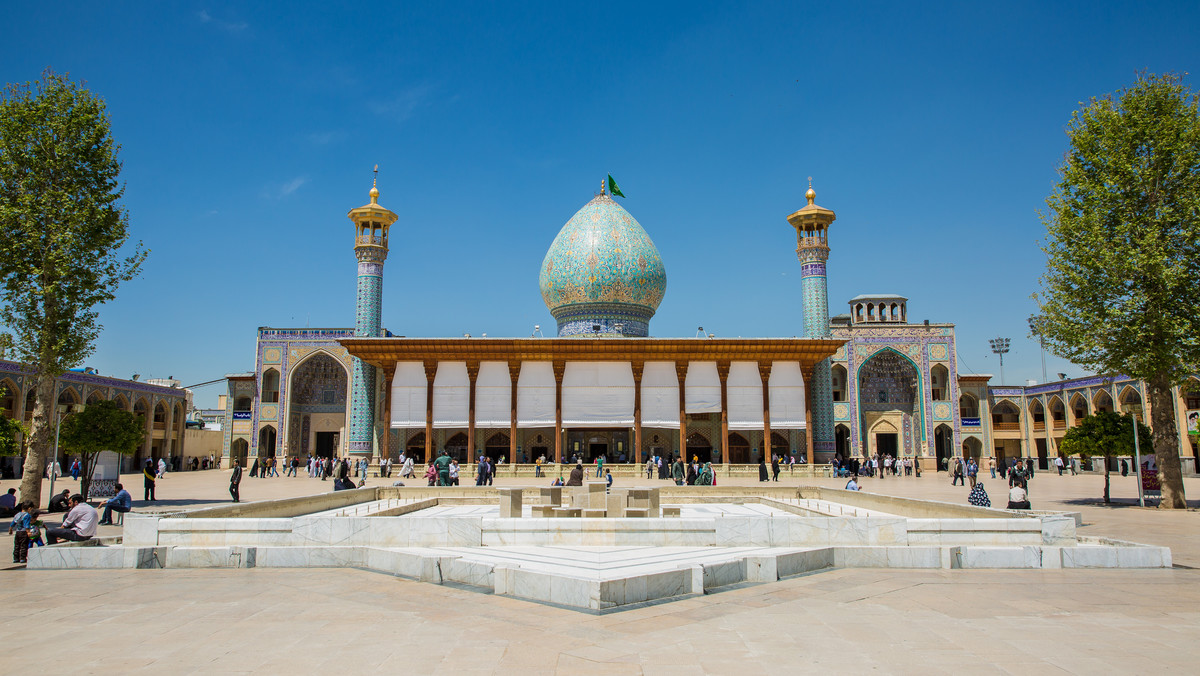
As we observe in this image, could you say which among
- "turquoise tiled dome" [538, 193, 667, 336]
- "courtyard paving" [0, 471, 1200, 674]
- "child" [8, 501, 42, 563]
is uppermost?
"turquoise tiled dome" [538, 193, 667, 336]

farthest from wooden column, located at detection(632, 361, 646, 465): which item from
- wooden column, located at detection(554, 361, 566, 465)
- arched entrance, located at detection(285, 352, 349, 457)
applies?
arched entrance, located at detection(285, 352, 349, 457)

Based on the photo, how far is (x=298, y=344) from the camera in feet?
109

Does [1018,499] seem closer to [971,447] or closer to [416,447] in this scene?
[416,447]

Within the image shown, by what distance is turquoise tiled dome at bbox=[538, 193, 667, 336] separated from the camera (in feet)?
102

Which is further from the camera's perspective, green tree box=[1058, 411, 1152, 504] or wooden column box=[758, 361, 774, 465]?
wooden column box=[758, 361, 774, 465]

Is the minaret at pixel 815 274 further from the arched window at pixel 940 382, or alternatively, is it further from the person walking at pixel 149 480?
the person walking at pixel 149 480

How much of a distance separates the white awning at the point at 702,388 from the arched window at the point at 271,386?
17.9m

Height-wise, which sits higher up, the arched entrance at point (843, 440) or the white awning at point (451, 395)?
the white awning at point (451, 395)

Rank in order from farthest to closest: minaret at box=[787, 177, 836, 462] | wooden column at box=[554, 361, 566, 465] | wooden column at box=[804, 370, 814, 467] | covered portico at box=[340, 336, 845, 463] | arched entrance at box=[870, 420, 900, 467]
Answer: arched entrance at box=[870, 420, 900, 467] → minaret at box=[787, 177, 836, 462] → wooden column at box=[804, 370, 814, 467] → covered portico at box=[340, 336, 845, 463] → wooden column at box=[554, 361, 566, 465]

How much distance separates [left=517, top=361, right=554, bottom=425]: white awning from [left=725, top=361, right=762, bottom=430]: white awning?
650 cm

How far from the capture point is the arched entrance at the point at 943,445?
111 ft

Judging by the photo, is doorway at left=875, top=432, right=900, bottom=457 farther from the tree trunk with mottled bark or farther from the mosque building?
the tree trunk with mottled bark

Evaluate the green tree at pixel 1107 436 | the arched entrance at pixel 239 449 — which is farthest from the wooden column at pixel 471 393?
the green tree at pixel 1107 436

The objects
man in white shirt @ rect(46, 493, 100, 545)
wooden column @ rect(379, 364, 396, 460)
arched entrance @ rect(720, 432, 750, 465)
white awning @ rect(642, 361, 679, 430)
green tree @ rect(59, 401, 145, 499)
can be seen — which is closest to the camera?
man in white shirt @ rect(46, 493, 100, 545)
